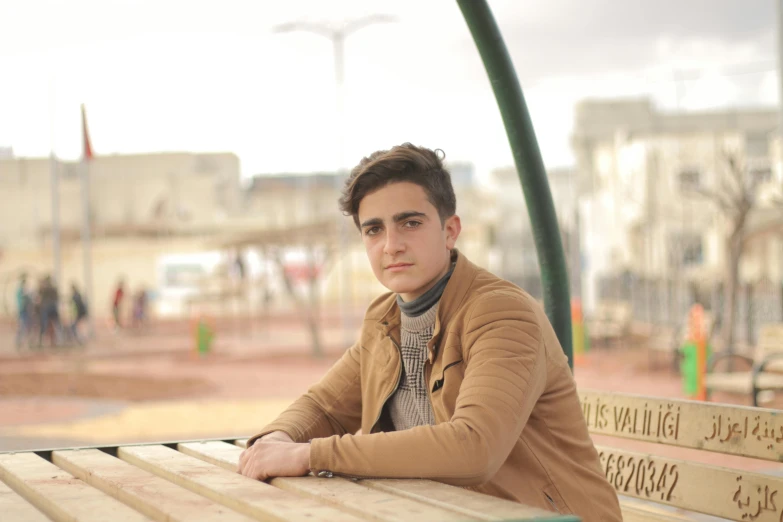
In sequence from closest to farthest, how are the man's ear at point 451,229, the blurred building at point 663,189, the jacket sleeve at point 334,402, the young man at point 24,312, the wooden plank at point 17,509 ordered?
the wooden plank at point 17,509, the man's ear at point 451,229, the jacket sleeve at point 334,402, the young man at point 24,312, the blurred building at point 663,189

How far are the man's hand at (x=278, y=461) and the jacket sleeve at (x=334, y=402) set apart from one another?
51 centimetres

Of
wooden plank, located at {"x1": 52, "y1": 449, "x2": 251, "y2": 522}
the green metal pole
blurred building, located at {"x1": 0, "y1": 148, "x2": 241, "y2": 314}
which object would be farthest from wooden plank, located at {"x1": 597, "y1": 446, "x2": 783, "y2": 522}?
blurred building, located at {"x1": 0, "y1": 148, "x2": 241, "y2": 314}

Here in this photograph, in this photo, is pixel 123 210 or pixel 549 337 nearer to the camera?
pixel 549 337

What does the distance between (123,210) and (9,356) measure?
4235 cm

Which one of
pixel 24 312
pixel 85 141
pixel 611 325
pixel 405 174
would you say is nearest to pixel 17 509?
pixel 405 174

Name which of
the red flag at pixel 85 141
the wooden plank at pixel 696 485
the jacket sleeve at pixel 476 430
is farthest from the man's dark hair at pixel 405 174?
the red flag at pixel 85 141

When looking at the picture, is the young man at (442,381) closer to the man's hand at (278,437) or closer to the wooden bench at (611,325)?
the man's hand at (278,437)

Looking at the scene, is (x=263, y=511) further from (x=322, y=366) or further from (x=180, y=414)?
(x=322, y=366)

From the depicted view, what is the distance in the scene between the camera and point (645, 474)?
343cm

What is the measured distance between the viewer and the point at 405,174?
2836 mm

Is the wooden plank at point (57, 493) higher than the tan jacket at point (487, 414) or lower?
lower

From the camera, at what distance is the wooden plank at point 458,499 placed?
204cm

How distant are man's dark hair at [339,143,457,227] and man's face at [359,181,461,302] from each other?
2 cm

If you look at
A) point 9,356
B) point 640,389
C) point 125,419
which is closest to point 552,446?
point 125,419
